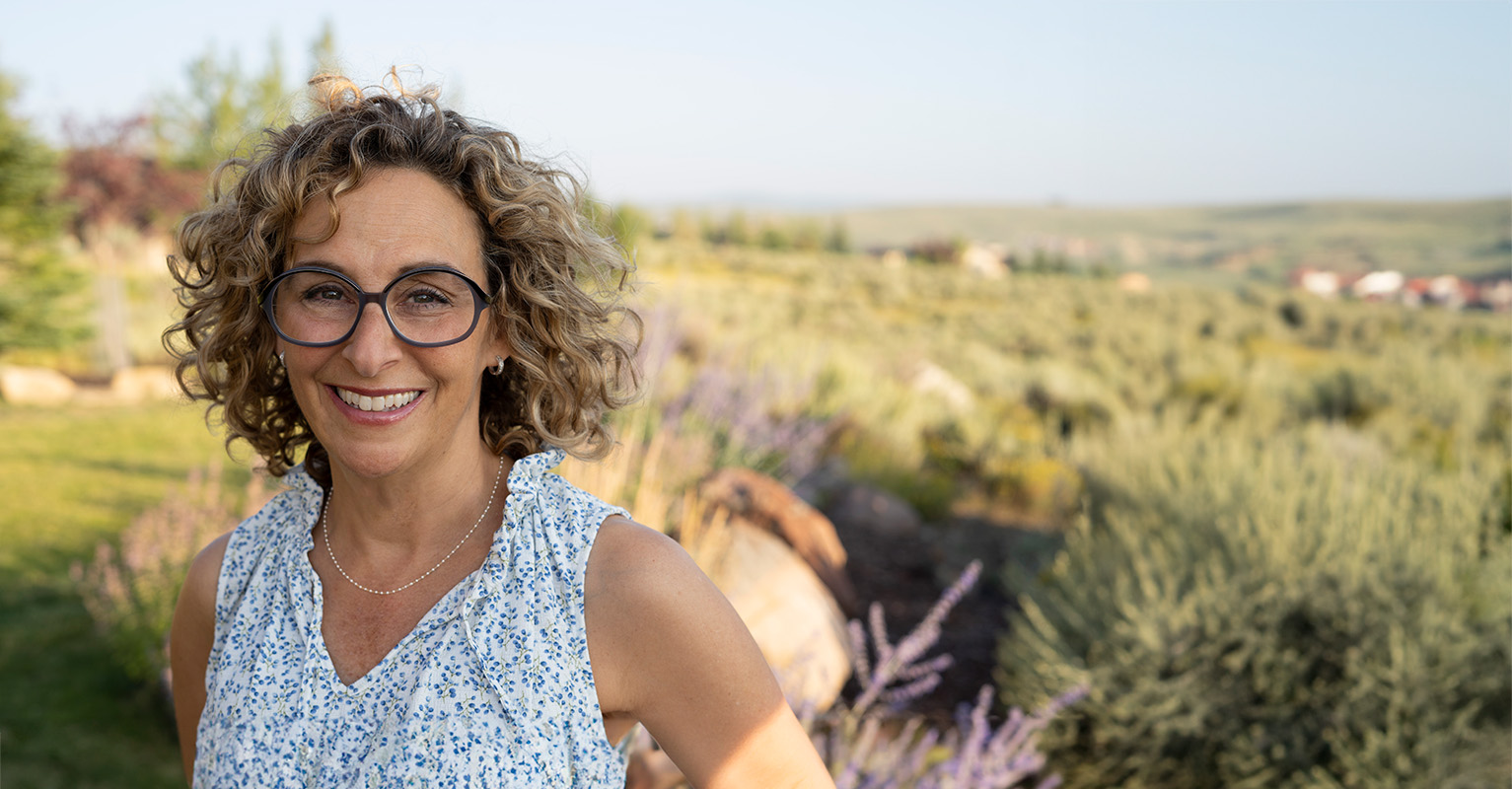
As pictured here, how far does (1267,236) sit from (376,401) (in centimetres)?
5993

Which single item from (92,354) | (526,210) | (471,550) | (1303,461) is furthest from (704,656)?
(92,354)

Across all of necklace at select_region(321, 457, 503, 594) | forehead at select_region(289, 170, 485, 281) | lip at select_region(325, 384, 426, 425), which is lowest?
necklace at select_region(321, 457, 503, 594)

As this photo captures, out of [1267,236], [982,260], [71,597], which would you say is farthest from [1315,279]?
[71,597]

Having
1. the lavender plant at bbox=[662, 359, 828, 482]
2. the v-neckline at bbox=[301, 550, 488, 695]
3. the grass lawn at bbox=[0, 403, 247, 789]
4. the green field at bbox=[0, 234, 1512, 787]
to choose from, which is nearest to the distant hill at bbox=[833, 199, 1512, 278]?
the green field at bbox=[0, 234, 1512, 787]

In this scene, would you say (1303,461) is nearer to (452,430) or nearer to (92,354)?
(452,430)

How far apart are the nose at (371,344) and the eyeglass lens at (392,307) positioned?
2 centimetres

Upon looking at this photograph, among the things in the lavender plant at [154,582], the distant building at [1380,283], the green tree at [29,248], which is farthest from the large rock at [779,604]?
the distant building at [1380,283]

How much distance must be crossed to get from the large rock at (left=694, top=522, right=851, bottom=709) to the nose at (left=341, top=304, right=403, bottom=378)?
2488 mm

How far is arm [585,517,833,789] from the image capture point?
136 centimetres

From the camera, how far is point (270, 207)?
1.49 m

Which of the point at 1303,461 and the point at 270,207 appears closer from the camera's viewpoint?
the point at 270,207

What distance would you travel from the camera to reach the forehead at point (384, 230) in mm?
1445

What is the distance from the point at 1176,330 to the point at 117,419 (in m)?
21.4

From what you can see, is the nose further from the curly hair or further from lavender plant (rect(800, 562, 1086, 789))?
lavender plant (rect(800, 562, 1086, 789))
